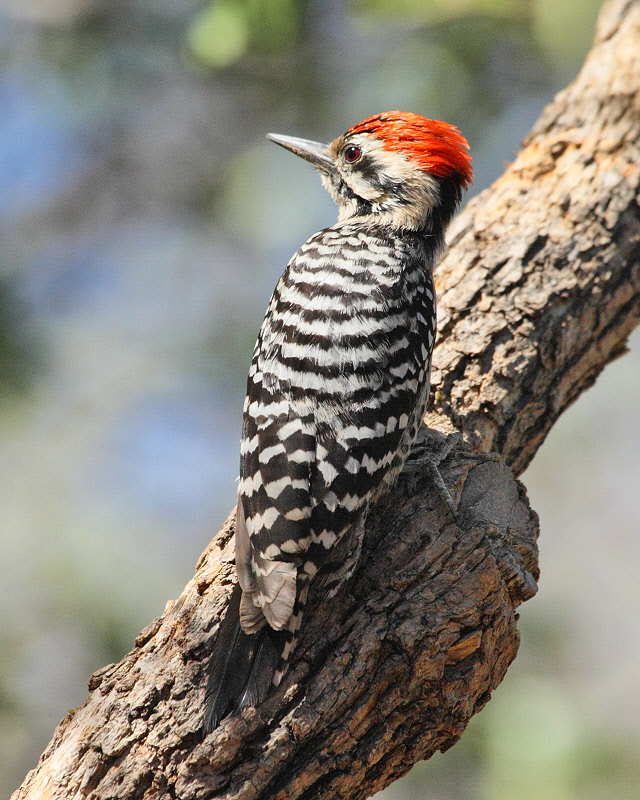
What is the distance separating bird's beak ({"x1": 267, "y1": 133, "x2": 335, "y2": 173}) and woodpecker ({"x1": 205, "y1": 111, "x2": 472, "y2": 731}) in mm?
508

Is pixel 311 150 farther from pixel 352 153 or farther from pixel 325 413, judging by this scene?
pixel 325 413

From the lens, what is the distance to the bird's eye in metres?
3.92

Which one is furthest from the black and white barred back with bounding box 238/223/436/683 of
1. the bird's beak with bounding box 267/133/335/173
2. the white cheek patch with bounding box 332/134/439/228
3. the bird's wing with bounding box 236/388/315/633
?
the bird's beak with bounding box 267/133/335/173

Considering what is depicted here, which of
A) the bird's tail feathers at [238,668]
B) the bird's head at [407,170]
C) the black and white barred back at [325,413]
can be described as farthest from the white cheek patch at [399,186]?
the bird's tail feathers at [238,668]

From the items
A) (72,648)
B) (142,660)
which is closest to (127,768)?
(142,660)

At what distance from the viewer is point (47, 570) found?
564 centimetres

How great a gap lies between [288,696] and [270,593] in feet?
1.12

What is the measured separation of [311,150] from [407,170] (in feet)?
2.20

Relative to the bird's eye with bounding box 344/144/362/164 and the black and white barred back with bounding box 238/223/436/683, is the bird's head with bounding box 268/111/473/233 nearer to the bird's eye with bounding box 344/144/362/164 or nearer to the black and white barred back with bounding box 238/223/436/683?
the bird's eye with bounding box 344/144/362/164

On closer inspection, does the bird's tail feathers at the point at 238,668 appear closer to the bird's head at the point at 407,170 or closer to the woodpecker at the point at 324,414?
the woodpecker at the point at 324,414

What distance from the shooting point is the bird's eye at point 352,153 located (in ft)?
12.9

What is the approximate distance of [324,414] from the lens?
9.31ft

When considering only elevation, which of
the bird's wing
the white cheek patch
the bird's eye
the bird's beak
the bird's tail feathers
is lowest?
the bird's tail feathers

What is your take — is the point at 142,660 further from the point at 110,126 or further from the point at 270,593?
the point at 110,126
